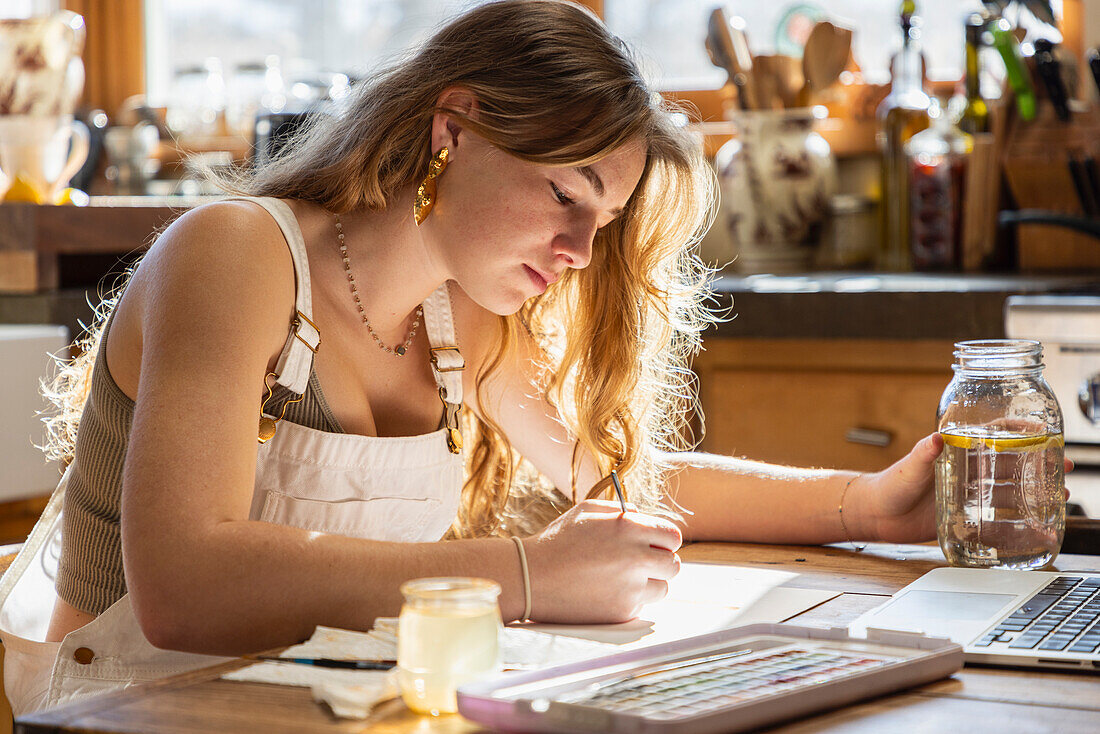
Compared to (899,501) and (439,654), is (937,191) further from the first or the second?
(439,654)

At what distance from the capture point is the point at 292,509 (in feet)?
3.91

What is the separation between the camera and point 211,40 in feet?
11.5

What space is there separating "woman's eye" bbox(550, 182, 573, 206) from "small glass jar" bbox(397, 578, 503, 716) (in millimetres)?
570

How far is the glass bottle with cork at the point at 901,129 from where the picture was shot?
8.55 ft

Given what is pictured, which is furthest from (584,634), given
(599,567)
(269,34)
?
(269,34)

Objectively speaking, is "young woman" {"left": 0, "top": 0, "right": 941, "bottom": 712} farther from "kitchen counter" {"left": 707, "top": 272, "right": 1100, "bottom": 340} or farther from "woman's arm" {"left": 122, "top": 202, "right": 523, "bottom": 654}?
"kitchen counter" {"left": 707, "top": 272, "right": 1100, "bottom": 340}

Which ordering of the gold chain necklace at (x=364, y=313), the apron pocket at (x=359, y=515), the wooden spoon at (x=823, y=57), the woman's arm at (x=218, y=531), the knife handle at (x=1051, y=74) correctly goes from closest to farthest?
the woman's arm at (x=218, y=531) < the apron pocket at (x=359, y=515) < the gold chain necklace at (x=364, y=313) < the knife handle at (x=1051, y=74) < the wooden spoon at (x=823, y=57)

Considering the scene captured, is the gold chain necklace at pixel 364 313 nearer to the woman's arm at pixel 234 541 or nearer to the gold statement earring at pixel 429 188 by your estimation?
the gold statement earring at pixel 429 188

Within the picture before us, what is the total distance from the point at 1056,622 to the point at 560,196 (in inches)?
23.2

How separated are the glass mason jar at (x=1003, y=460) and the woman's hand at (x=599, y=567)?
10.7 inches

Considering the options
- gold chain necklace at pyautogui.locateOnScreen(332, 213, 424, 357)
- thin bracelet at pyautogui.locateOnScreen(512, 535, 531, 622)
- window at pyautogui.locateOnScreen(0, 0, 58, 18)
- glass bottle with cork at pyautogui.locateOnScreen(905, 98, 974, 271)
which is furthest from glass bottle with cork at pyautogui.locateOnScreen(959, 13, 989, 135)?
window at pyautogui.locateOnScreen(0, 0, 58, 18)

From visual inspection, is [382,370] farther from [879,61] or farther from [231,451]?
[879,61]

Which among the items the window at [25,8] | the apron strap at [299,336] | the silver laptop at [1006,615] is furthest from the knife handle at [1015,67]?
the window at [25,8]

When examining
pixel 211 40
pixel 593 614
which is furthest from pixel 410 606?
pixel 211 40
